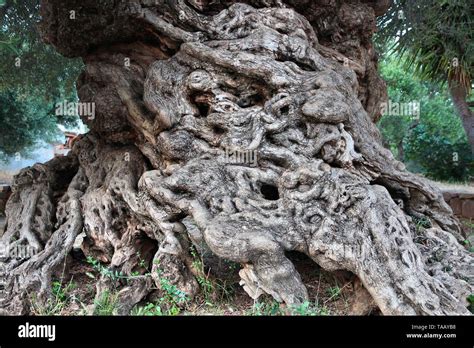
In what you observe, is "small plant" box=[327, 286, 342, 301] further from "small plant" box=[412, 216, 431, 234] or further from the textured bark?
"small plant" box=[412, 216, 431, 234]

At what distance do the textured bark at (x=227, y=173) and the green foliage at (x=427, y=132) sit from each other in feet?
30.3

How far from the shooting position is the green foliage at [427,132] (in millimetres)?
13453

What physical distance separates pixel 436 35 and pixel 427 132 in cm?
789

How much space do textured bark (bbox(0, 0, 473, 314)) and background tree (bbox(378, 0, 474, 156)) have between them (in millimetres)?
2923

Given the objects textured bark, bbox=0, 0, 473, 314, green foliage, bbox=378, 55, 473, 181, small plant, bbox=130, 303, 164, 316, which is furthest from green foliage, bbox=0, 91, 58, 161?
small plant, bbox=130, 303, 164, 316

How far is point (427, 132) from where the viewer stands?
1510 centimetres

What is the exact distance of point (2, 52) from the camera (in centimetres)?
816

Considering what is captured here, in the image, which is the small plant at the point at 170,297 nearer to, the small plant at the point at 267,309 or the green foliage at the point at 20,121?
the small plant at the point at 267,309

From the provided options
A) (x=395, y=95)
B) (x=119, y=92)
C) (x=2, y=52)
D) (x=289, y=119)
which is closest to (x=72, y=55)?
(x=119, y=92)

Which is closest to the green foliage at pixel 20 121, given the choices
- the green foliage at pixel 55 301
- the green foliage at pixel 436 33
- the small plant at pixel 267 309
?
the green foliage at pixel 436 33

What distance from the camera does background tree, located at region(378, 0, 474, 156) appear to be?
7.29 m

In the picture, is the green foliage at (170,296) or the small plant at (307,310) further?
the green foliage at (170,296)

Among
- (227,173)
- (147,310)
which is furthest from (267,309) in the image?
(227,173)

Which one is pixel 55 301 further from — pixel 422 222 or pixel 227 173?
pixel 422 222
